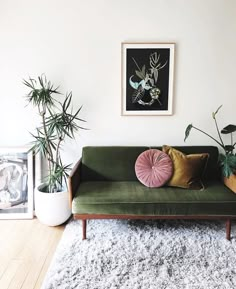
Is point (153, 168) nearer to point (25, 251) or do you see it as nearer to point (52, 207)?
point (52, 207)

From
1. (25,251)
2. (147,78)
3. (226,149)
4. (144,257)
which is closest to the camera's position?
(144,257)

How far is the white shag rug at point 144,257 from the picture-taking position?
6.37ft

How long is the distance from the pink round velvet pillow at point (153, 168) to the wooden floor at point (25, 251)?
1.00 m

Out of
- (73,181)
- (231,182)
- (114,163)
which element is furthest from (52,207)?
(231,182)

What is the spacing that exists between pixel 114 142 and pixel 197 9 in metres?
A: 1.68

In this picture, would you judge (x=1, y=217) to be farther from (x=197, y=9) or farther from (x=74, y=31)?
(x=197, y=9)

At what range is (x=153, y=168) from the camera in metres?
2.76

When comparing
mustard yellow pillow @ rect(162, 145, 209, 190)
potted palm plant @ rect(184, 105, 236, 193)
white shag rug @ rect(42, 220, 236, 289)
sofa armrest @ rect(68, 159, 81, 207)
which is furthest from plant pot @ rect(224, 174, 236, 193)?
sofa armrest @ rect(68, 159, 81, 207)

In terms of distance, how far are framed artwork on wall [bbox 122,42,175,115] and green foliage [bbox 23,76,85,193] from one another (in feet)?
2.03

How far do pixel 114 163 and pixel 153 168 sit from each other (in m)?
0.45

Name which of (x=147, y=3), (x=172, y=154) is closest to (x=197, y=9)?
(x=147, y=3)

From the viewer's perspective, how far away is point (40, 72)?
2.95 m

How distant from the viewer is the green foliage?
107 inches

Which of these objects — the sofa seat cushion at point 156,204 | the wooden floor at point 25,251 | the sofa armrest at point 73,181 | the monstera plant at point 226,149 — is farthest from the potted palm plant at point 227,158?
the wooden floor at point 25,251
